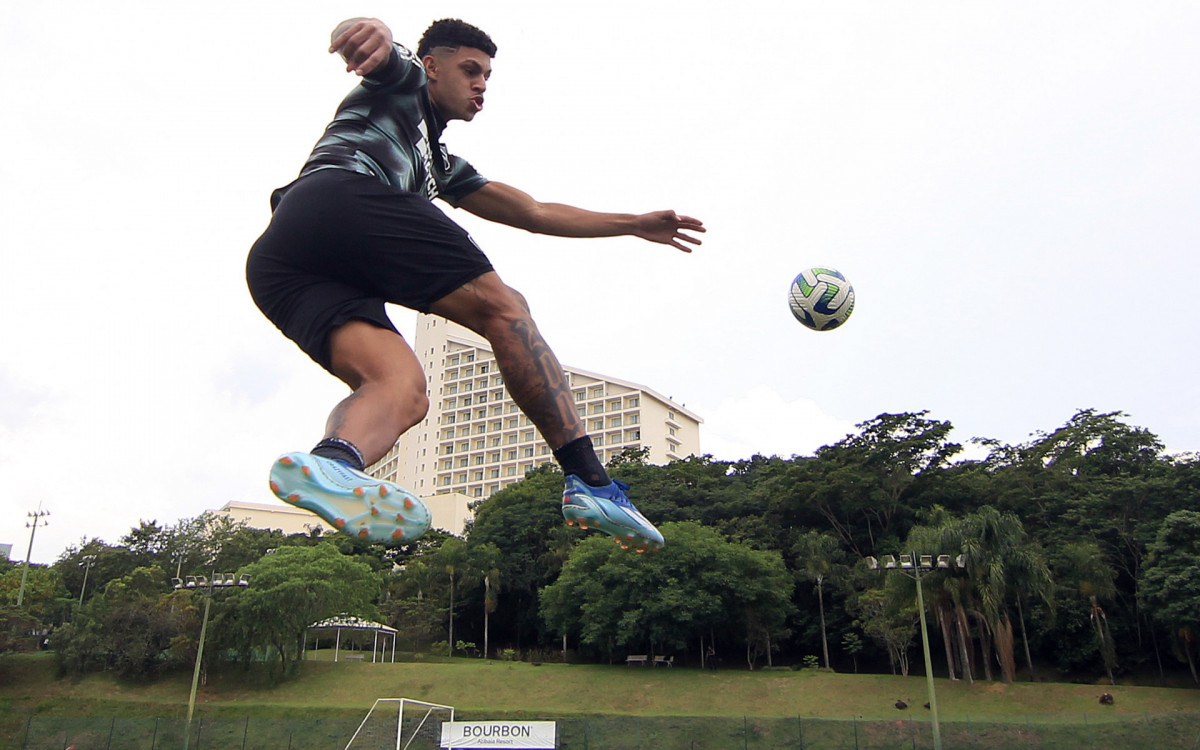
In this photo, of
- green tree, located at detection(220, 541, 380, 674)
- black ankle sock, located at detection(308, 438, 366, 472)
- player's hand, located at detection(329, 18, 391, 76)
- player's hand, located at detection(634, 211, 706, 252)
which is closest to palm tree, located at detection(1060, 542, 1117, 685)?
green tree, located at detection(220, 541, 380, 674)

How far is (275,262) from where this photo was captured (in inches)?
111

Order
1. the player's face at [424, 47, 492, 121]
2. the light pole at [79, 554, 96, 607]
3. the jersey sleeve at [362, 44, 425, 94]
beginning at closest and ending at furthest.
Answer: the jersey sleeve at [362, 44, 425, 94] < the player's face at [424, 47, 492, 121] < the light pole at [79, 554, 96, 607]

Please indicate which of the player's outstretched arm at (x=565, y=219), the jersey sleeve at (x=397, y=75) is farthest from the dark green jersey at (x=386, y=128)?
the player's outstretched arm at (x=565, y=219)

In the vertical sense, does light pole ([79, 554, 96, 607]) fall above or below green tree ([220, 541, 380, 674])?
above

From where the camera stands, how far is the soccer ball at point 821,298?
27.9 feet

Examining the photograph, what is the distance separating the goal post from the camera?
98.5 feet

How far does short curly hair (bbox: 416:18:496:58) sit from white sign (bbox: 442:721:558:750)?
94.3 feet

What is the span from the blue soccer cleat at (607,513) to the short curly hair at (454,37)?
5.20 feet

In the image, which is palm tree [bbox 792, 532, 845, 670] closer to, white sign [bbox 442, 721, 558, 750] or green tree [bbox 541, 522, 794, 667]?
green tree [bbox 541, 522, 794, 667]

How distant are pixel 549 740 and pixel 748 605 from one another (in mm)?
18477

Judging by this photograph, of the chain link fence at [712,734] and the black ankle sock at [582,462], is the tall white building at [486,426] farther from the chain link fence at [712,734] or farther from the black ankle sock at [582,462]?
the black ankle sock at [582,462]

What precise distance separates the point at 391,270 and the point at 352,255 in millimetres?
135

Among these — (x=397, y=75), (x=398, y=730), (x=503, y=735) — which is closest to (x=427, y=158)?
(x=397, y=75)

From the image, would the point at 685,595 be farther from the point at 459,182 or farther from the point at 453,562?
the point at 459,182
